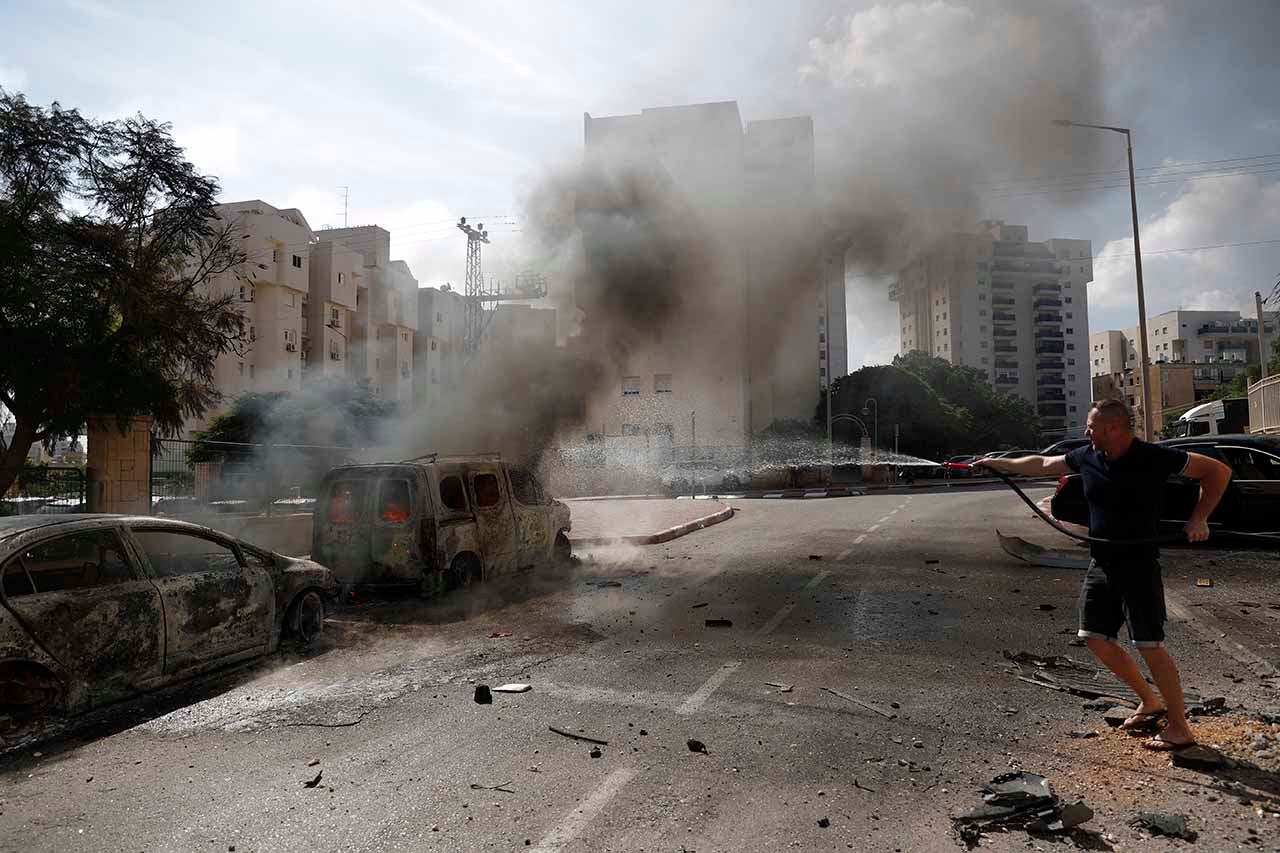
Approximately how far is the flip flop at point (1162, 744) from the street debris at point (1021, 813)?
2.49 feet

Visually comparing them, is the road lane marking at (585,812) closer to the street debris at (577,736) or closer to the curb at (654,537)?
the street debris at (577,736)

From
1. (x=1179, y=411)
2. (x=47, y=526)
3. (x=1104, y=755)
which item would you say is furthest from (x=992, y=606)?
(x=1179, y=411)

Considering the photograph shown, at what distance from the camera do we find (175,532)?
5633 mm

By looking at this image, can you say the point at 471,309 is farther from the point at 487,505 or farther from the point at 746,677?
the point at 746,677

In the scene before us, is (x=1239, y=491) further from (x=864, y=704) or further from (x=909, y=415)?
(x=909, y=415)

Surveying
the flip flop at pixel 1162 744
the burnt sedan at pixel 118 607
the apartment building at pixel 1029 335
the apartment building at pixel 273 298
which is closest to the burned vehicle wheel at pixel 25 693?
the burnt sedan at pixel 118 607

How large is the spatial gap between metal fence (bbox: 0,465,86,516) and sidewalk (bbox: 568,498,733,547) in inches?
283

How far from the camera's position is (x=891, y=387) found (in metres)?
60.3

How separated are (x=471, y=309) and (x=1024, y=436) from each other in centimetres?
5642

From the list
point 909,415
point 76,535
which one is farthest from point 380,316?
point 76,535

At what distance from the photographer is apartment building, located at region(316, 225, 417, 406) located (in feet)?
194

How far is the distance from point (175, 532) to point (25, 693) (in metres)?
1.40

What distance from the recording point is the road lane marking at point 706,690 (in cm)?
461

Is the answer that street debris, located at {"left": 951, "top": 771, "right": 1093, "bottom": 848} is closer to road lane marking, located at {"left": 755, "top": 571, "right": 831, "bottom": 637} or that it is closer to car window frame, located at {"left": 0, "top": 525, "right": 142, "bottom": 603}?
road lane marking, located at {"left": 755, "top": 571, "right": 831, "bottom": 637}
